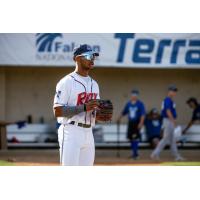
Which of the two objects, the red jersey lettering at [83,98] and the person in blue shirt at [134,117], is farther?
the person in blue shirt at [134,117]

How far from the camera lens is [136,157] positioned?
14.5m

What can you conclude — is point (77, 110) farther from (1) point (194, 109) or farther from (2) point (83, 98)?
(1) point (194, 109)

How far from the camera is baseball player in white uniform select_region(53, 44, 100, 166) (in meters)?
5.91

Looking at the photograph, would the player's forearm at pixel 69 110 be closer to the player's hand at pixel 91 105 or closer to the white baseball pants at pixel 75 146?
the player's hand at pixel 91 105

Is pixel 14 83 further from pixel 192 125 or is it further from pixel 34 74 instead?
pixel 192 125

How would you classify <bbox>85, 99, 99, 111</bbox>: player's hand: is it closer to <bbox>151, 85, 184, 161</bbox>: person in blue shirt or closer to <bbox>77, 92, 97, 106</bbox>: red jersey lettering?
<bbox>77, 92, 97, 106</bbox>: red jersey lettering

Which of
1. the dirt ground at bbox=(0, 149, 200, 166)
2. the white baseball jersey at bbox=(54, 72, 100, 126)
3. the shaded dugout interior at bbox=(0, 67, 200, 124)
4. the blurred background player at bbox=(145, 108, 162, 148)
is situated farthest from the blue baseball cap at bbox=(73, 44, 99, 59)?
Answer: the shaded dugout interior at bbox=(0, 67, 200, 124)

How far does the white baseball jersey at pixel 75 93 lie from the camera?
5.96m

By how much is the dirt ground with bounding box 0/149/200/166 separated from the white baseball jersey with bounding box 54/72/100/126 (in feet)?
21.7

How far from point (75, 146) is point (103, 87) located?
1140 centimetres

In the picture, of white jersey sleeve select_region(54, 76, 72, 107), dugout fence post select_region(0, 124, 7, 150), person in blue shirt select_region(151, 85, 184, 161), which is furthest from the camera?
dugout fence post select_region(0, 124, 7, 150)

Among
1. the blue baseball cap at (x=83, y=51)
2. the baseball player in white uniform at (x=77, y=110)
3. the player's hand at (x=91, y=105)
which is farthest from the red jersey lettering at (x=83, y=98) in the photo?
the blue baseball cap at (x=83, y=51)

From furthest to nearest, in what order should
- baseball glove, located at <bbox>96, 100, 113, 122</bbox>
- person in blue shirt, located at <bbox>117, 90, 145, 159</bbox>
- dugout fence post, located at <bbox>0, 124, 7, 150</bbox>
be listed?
dugout fence post, located at <bbox>0, 124, 7, 150</bbox> < person in blue shirt, located at <bbox>117, 90, 145, 159</bbox> < baseball glove, located at <bbox>96, 100, 113, 122</bbox>

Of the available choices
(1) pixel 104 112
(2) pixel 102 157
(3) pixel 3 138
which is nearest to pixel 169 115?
(2) pixel 102 157
